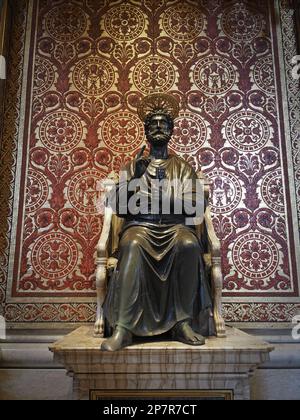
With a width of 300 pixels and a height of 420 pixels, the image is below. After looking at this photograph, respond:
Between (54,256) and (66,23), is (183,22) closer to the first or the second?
Answer: (66,23)

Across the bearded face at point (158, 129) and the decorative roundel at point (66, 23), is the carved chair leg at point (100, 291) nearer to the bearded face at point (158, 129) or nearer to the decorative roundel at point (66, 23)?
the bearded face at point (158, 129)

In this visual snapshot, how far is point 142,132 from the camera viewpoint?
4039 mm

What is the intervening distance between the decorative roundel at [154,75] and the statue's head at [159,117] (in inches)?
29.1

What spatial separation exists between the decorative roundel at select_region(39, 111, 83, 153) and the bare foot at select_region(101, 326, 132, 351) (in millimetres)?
2128

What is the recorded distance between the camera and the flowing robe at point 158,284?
2.54 m

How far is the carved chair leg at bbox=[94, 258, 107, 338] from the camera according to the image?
8.98 ft

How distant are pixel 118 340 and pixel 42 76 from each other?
293 cm

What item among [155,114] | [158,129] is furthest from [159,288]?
[155,114]

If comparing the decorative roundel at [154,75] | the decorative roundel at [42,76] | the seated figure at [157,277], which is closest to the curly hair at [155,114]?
the seated figure at [157,277]

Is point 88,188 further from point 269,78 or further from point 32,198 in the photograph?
point 269,78

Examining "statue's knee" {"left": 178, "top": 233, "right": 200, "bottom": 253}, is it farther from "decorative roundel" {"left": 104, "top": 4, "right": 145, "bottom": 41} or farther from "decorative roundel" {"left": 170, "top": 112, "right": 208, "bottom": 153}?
"decorative roundel" {"left": 104, "top": 4, "right": 145, "bottom": 41}

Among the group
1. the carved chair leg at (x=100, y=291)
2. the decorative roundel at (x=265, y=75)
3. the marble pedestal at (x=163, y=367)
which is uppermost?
the decorative roundel at (x=265, y=75)

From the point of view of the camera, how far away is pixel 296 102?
4086 millimetres

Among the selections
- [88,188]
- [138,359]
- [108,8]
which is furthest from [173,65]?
[138,359]
